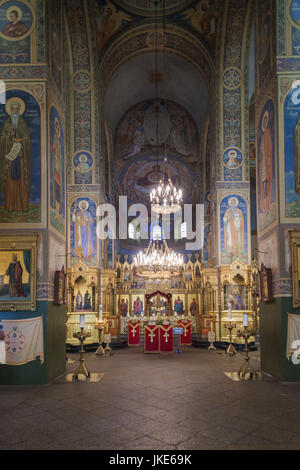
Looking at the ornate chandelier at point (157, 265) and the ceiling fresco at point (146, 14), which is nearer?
the ornate chandelier at point (157, 265)

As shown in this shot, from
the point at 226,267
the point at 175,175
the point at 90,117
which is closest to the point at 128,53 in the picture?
the point at 90,117

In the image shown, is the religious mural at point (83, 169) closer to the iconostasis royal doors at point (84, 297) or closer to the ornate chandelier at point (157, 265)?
the iconostasis royal doors at point (84, 297)

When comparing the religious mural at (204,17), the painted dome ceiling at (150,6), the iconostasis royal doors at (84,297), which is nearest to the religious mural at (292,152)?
the iconostasis royal doors at (84,297)

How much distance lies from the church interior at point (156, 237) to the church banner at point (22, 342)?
26mm

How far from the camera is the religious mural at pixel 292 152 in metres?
9.25

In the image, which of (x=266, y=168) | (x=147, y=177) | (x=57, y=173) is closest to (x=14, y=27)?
(x=57, y=173)

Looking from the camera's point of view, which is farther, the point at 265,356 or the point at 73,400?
the point at 265,356

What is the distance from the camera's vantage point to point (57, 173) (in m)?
10.5

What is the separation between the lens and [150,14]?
62.0ft

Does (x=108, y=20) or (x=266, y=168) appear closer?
(x=266, y=168)

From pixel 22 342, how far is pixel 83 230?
848cm

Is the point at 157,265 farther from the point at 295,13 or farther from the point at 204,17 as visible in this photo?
the point at 204,17
